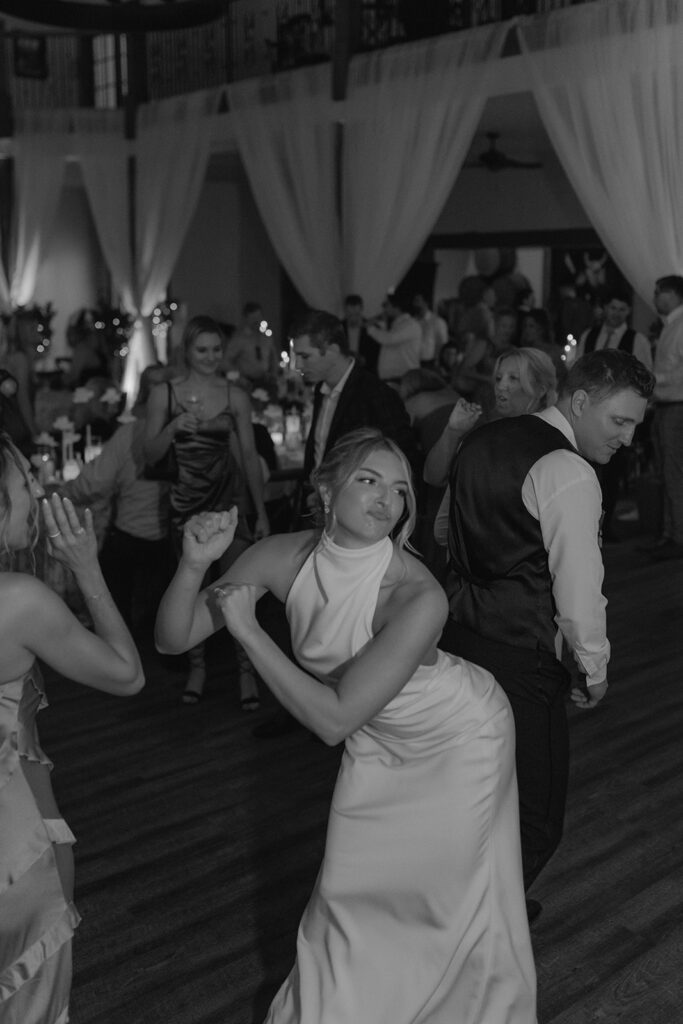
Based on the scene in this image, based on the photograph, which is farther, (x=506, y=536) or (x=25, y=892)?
(x=506, y=536)

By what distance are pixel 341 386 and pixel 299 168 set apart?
5590 millimetres

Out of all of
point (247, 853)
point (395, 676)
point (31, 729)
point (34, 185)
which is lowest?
point (247, 853)

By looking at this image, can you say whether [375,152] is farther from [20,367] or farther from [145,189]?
[145,189]

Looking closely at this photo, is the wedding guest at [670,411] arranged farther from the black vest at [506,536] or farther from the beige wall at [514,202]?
the beige wall at [514,202]

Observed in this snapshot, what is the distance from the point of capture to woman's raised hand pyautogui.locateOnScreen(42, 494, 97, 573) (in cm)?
177

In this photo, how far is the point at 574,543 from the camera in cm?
237

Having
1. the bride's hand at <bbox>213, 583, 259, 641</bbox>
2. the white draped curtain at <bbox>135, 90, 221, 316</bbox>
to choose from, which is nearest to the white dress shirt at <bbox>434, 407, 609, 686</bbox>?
the bride's hand at <bbox>213, 583, 259, 641</bbox>

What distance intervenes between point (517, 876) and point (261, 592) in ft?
2.25

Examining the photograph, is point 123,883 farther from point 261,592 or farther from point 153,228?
point 153,228

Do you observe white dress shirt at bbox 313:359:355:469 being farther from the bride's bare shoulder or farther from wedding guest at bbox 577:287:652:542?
wedding guest at bbox 577:287:652:542

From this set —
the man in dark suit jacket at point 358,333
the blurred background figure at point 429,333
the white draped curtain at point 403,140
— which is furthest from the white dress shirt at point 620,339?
the blurred background figure at point 429,333

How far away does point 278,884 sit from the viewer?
119 inches

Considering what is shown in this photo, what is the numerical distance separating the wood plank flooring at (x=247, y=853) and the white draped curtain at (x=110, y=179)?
326 inches

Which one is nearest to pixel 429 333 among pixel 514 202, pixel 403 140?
pixel 403 140
